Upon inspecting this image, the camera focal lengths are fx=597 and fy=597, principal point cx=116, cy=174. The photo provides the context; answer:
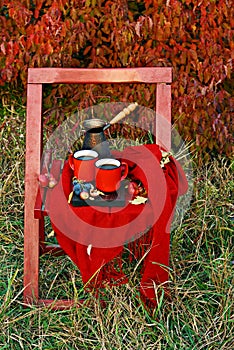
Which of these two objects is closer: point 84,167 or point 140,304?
point 84,167

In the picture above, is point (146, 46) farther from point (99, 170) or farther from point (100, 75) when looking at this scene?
point (99, 170)

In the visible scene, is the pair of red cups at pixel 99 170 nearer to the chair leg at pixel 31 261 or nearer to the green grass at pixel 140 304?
the chair leg at pixel 31 261

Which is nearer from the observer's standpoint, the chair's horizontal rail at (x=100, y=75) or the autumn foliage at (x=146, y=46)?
the chair's horizontal rail at (x=100, y=75)

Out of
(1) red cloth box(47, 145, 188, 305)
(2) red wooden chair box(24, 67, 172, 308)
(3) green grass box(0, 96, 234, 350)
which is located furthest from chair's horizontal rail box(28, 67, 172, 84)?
(3) green grass box(0, 96, 234, 350)

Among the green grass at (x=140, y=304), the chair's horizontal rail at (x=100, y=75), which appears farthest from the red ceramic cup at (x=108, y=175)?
the green grass at (x=140, y=304)

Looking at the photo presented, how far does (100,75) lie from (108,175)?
17.8 inches

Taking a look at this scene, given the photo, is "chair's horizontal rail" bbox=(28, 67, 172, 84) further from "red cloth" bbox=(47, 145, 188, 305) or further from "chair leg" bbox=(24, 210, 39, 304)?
"chair leg" bbox=(24, 210, 39, 304)

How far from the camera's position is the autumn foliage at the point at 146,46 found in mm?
3275

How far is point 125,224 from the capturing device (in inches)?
89.0

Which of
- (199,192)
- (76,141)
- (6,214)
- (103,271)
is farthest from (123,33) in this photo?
(103,271)

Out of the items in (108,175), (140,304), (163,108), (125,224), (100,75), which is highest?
(100,75)

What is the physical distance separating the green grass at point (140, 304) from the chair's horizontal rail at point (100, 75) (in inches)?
32.4

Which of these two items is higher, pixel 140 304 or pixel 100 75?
pixel 100 75

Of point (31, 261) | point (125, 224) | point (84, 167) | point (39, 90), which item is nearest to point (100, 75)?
point (39, 90)
